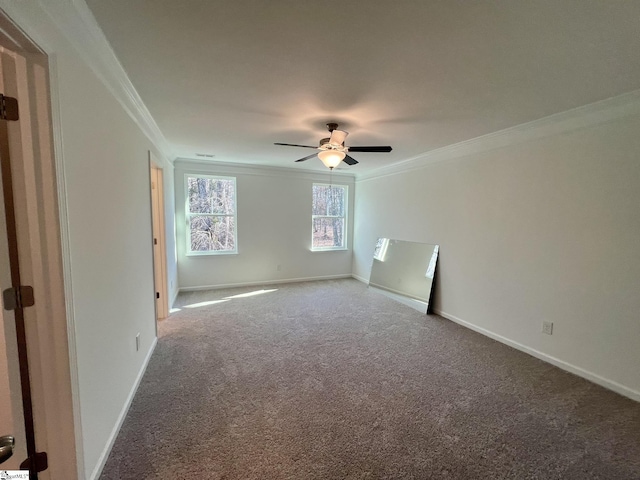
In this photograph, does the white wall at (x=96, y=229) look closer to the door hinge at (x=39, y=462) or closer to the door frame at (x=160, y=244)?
the door hinge at (x=39, y=462)

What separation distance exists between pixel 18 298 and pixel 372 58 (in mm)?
2102

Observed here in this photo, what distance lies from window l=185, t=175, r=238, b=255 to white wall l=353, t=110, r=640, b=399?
3.50 metres

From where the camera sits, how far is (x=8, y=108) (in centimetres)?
105

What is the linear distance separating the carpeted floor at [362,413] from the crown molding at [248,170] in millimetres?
2798

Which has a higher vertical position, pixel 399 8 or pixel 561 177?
pixel 399 8

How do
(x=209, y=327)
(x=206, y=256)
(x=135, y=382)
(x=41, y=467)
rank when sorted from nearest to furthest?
(x=41, y=467), (x=135, y=382), (x=209, y=327), (x=206, y=256)

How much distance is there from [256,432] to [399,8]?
8.12 ft

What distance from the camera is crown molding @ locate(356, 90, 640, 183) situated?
215 centimetres

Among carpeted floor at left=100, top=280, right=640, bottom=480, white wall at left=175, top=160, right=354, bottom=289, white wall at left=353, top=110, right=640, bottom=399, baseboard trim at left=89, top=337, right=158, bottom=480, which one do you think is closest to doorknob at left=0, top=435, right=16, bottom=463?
baseboard trim at left=89, top=337, right=158, bottom=480

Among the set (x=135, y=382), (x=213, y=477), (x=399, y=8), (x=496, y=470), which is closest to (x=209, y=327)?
(x=135, y=382)

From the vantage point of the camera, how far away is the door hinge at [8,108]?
104cm

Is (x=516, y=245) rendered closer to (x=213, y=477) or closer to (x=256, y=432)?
(x=256, y=432)

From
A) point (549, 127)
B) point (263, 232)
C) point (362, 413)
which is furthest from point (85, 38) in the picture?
point (263, 232)

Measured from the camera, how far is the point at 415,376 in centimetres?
242
